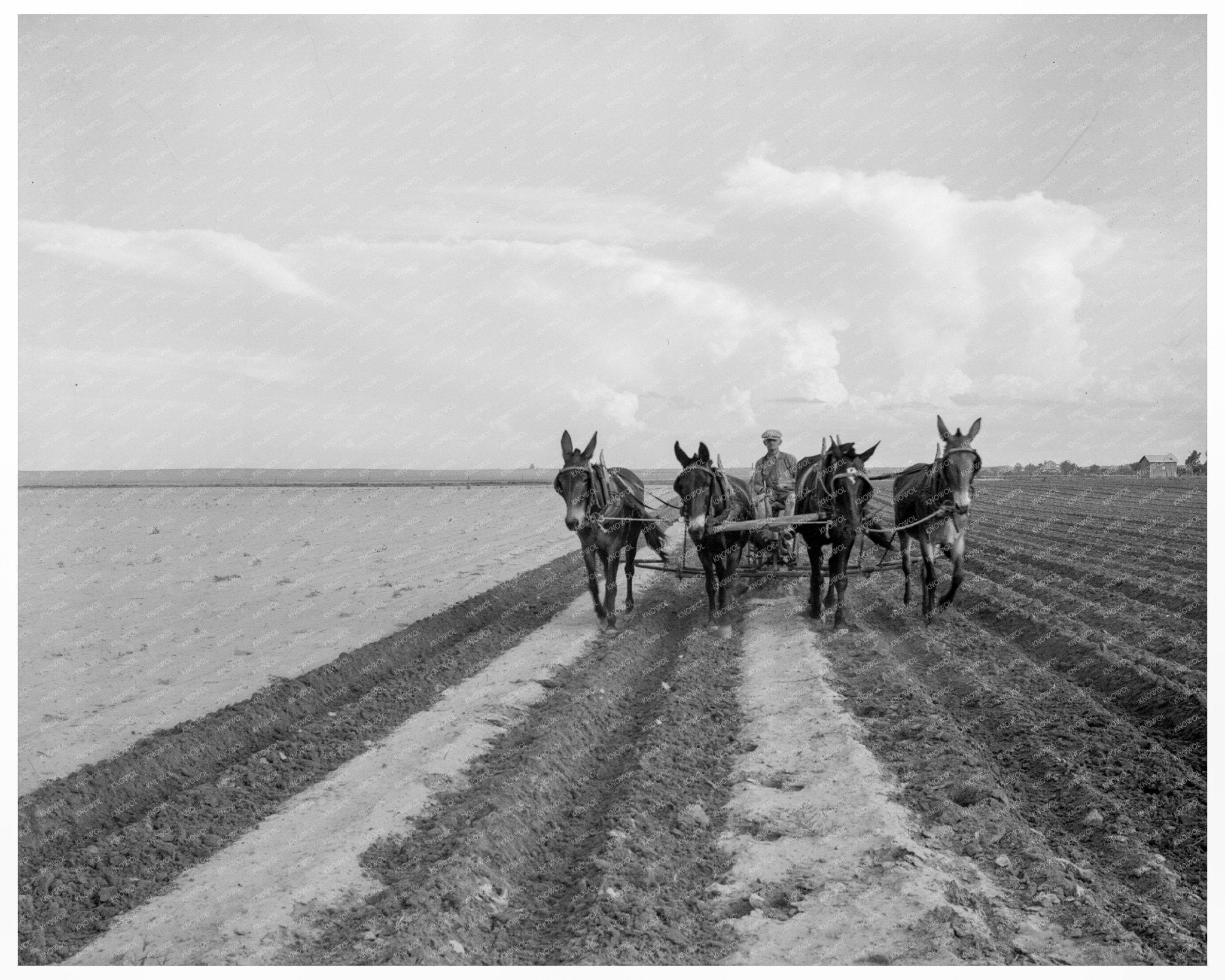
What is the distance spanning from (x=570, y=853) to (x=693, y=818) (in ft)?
2.78

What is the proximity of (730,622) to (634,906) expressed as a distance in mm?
7541

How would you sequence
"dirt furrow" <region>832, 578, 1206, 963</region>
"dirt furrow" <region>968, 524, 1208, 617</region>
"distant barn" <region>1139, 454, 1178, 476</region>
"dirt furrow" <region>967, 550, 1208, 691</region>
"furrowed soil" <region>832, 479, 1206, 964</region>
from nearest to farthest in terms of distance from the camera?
"dirt furrow" <region>832, 578, 1206, 963</region> → "furrowed soil" <region>832, 479, 1206, 964</region> → "dirt furrow" <region>967, 550, 1208, 691</region> → "dirt furrow" <region>968, 524, 1208, 617</region> → "distant barn" <region>1139, 454, 1178, 476</region>

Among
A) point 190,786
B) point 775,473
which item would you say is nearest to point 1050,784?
point 190,786

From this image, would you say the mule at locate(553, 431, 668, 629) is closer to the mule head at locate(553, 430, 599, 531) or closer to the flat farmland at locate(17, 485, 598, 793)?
the mule head at locate(553, 430, 599, 531)

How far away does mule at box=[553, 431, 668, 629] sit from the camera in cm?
1056

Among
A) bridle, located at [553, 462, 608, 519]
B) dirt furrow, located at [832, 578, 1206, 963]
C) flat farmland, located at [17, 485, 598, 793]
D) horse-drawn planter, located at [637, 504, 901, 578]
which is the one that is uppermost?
bridle, located at [553, 462, 608, 519]

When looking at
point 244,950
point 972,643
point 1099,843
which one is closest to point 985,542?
point 972,643

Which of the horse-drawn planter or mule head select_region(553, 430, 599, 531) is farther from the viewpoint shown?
the horse-drawn planter

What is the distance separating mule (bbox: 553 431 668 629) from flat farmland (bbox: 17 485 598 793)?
10.5 feet

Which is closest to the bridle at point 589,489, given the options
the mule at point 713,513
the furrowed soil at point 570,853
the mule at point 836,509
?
the mule at point 713,513

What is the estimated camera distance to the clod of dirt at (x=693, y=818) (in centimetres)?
538

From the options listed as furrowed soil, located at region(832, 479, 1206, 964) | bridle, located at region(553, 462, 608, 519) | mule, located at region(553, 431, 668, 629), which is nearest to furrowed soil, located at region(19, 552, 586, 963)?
mule, located at region(553, 431, 668, 629)

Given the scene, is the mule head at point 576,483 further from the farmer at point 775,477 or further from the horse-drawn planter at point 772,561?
the farmer at point 775,477
